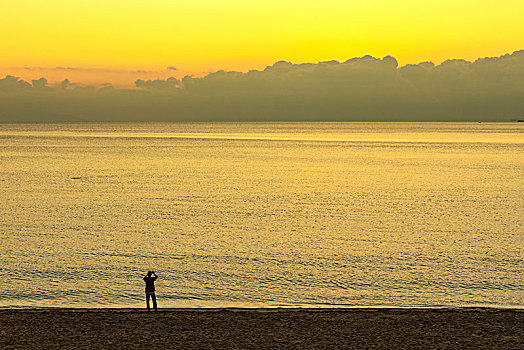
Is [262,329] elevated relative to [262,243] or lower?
elevated

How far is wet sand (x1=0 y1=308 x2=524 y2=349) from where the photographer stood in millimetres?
17438

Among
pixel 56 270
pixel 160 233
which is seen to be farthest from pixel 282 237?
pixel 56 270

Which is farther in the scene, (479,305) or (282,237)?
(282,237)

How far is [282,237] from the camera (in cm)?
4531

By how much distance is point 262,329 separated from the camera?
18922mm

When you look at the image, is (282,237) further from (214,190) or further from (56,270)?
(214,190)

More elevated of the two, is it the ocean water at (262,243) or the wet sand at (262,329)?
the wet sand at (262,329)

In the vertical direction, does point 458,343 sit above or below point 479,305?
above

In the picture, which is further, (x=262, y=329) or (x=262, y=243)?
(x=262, y=243)

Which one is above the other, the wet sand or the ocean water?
the wet sand

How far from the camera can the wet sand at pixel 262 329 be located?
1744cm

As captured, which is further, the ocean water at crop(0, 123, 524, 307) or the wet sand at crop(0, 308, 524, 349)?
the ocean water at crop(0, 123, 524, 307)

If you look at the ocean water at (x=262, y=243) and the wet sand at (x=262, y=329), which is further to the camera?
the ocean water at (x=262, y=243)

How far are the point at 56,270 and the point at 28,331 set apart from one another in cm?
1598
